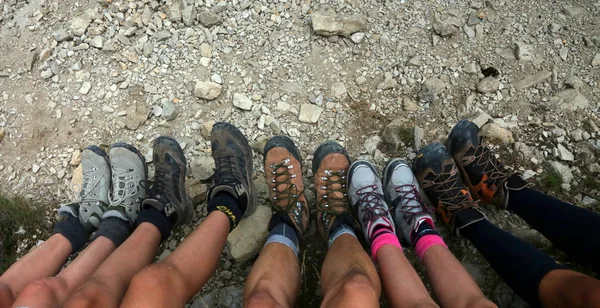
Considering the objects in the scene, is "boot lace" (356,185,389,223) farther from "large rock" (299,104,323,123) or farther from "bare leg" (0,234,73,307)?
"bare leg" (0,234,73,307)

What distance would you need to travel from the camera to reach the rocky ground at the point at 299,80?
3.45 m

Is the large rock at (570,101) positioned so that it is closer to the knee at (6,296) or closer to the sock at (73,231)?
the sock at (73,231)

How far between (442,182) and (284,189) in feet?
4.33

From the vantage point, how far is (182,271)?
2344 mm

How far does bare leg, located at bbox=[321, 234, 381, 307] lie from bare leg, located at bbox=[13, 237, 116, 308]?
159 centimetres

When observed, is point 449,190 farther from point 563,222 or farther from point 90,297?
point 90,297

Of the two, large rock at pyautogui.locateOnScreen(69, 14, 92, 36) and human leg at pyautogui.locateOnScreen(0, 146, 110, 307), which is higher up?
large rock at pyautogui.locateOnScreen(69, 14, 92, 36)

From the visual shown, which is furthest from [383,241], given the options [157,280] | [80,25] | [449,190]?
[80,25]

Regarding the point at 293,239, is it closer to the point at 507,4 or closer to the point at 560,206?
the point at 560,206

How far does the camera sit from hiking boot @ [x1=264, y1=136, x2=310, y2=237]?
3.06 metres

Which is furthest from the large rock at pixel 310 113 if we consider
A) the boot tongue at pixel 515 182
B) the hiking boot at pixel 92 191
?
the hiking boot at pixel 92 191

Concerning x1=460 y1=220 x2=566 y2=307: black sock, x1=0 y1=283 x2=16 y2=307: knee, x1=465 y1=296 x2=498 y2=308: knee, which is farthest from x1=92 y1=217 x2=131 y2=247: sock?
x1=460 y1=220 x2=566 y2=307: black sock

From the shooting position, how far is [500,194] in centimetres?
308

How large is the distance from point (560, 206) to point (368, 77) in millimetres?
1877
